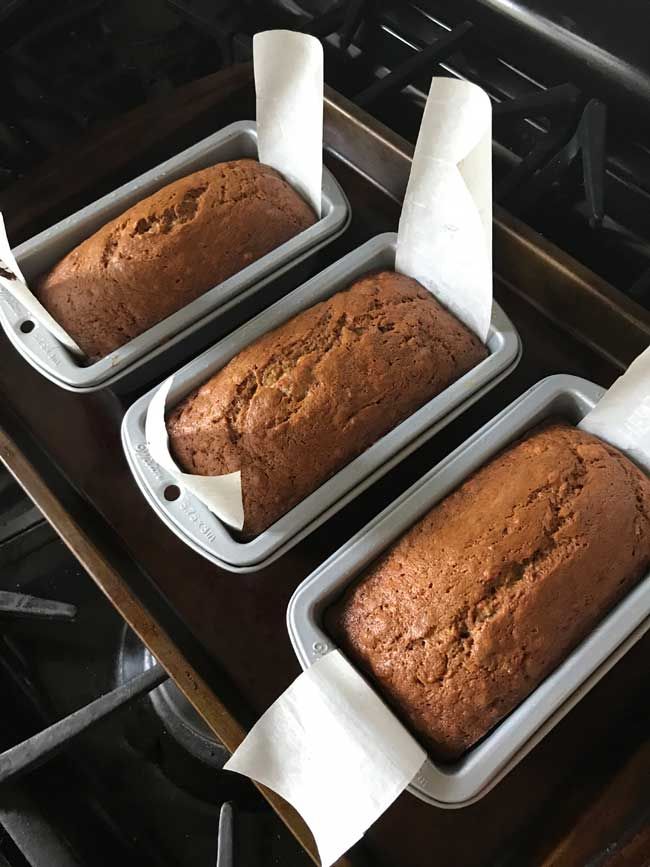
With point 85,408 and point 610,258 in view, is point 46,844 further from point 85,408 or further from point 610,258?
point 610,258

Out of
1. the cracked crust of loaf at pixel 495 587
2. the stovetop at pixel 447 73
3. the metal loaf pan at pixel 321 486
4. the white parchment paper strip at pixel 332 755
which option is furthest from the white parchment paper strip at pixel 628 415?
the white parchment paper strip at pixel 332 755

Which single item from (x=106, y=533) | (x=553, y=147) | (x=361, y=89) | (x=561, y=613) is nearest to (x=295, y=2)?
(x=361, y=89)

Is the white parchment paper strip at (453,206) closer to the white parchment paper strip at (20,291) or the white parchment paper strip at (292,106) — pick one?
the white parchment paper strip at (292,106)

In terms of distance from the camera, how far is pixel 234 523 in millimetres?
908

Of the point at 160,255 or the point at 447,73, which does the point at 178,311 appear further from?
the point at 447,73

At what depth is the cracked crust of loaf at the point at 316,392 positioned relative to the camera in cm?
96

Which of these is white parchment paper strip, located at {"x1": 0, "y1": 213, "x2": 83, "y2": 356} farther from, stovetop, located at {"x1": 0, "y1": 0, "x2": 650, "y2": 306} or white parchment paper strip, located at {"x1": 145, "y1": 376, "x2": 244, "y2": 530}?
stovetop, located at {"x1": 0, "y1": 0, "x2": 650, "y2": 306}

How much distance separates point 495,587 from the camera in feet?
2.74

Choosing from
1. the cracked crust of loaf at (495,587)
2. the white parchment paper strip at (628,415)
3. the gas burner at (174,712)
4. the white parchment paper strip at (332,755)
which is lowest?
the gas burner at (174,712)

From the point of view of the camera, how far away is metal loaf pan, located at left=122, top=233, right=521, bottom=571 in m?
0.92

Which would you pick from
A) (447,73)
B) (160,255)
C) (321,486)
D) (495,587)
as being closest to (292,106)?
(160,255)

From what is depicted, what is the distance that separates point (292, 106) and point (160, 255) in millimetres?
284

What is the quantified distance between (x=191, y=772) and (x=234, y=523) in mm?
365

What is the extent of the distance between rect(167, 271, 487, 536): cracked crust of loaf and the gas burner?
10.9 inches
